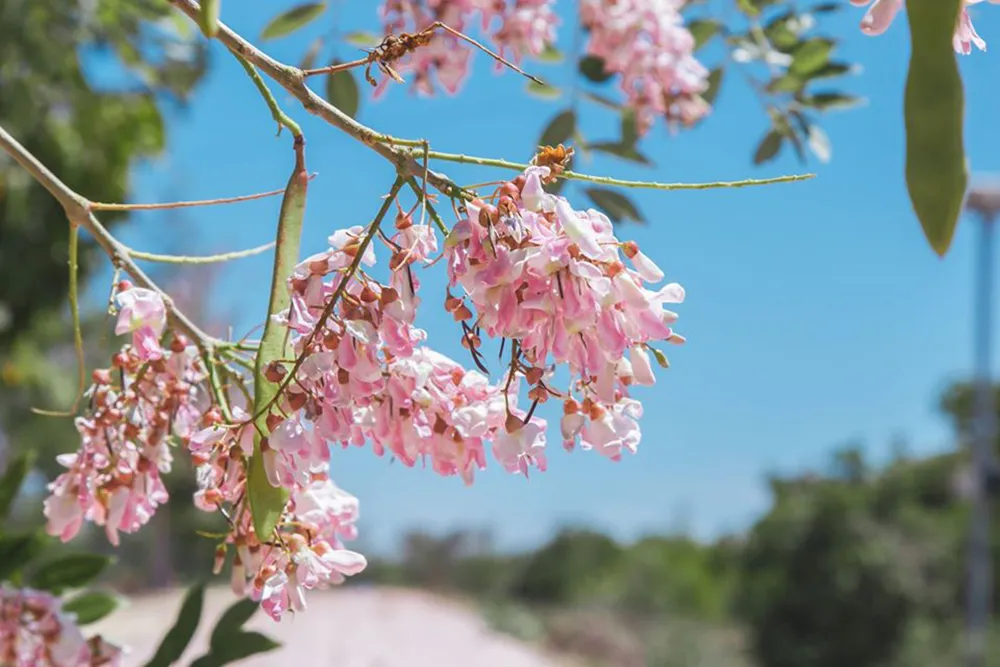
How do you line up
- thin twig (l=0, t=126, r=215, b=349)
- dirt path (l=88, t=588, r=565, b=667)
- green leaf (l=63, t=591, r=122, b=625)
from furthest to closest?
→ dirt path (l=88, t=588, r=565, b=667) < green leaf (l=63, t=591, r=122, b=625) < thin twig (l=0, t=126, r=215, b=349)

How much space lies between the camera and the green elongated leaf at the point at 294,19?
92 cm

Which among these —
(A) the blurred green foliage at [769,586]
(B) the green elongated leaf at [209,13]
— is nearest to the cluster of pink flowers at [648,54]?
(B) the green elongated leaf at [209,13]

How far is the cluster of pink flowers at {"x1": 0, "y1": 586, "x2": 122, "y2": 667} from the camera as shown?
0.68 metres

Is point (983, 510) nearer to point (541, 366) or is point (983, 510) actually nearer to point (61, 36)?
point (61, 36)

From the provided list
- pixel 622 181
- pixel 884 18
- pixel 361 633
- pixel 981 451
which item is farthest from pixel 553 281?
pixel 981 451

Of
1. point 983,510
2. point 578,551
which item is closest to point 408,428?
point 983,510

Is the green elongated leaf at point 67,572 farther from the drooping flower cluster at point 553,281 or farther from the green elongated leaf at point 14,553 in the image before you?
the drooping flower cluster at point 553,281

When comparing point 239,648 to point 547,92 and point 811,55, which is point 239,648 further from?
point 811,55

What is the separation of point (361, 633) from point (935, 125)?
8.04 feet

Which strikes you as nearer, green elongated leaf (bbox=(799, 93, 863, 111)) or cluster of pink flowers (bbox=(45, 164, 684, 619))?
cluster of pink flowers (bbox=(45, 164, 684, 619))

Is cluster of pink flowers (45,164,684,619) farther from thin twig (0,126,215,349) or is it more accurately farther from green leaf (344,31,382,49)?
green leaf (344,31,382,49)

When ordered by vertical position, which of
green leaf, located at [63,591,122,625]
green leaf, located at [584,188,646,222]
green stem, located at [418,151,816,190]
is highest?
green leaf, located at [584,188,646,222]

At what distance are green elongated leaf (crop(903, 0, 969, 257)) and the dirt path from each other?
1767mm

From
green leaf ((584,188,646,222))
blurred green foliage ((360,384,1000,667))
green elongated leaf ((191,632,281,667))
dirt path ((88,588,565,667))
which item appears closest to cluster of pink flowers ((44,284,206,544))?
green elongated leaf ((191,632,281,667))
